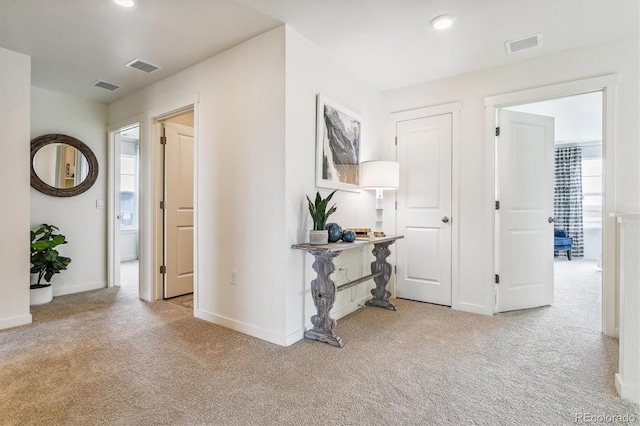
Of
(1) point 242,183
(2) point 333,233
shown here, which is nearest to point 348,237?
(2) point 333,233

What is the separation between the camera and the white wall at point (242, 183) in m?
2.50

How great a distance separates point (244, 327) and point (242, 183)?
1168 millimetres

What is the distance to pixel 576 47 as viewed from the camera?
2801mm

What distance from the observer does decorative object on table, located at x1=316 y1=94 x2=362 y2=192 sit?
280 cm

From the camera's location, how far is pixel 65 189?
3.96 m

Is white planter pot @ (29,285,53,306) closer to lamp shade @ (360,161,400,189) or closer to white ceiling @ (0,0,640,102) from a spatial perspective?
white ceiling @ (0,0,640,102)

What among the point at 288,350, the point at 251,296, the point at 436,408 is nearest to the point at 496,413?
the point at 436,408

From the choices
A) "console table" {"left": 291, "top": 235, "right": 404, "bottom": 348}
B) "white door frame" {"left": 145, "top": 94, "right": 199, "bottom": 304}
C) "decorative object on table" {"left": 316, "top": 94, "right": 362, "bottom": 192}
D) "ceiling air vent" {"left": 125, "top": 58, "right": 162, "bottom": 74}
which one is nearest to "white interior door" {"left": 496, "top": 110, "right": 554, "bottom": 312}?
"decorative object on table" {"left": 316, "top": 94, "right": 362, "bottom": 192}

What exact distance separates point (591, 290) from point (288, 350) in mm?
4014

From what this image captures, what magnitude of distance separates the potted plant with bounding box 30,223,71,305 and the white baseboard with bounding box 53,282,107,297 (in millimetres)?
208

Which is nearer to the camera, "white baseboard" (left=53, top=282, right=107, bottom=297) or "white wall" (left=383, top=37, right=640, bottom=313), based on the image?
"white wall" (left=383, top=37, right=640, bottom=313)

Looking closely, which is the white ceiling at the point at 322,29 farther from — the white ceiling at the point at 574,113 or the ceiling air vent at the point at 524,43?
the white ceiling at the point at 574,113

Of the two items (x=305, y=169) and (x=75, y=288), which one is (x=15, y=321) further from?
(x=305, y=169)

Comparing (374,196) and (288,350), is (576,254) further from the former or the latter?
(288,350)
